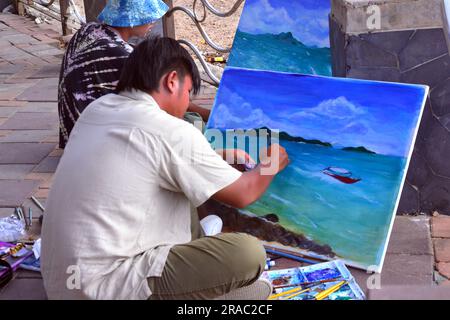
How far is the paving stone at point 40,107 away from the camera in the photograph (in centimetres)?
489

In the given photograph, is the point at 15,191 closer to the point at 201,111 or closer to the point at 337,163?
the point at 201,111

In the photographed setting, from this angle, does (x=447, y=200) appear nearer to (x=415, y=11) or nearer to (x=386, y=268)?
(x=386, y=268)

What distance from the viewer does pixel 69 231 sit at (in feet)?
6.88

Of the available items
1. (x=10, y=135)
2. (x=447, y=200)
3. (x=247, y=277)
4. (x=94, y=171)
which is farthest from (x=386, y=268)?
(x=10, y=135)

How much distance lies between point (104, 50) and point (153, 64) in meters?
1.23

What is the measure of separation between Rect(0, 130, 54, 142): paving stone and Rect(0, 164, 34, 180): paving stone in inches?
16.1

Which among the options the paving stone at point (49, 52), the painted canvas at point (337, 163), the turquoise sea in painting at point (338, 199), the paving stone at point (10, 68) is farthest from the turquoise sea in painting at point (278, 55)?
the paving stone at point (49, 52)

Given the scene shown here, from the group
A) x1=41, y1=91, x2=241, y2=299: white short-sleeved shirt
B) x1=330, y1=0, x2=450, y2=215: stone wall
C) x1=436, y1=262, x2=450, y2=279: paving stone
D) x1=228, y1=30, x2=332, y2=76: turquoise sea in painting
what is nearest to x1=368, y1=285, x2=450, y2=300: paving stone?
x1=41, y1=91, x2=241, y2=299: white short-sleeved shirt

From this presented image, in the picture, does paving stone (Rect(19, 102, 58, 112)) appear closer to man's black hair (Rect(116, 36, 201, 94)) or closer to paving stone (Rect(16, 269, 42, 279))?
paving stone (Rect(16, 269, 42, 279))

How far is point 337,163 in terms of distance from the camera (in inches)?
113

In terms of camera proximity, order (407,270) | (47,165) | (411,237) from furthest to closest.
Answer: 1. (47,165)
2. (411,237)
3. (407,270)

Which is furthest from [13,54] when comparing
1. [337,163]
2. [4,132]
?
[337,163]

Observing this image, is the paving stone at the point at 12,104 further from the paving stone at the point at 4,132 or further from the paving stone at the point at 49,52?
the paving stone at the point at 49,52
